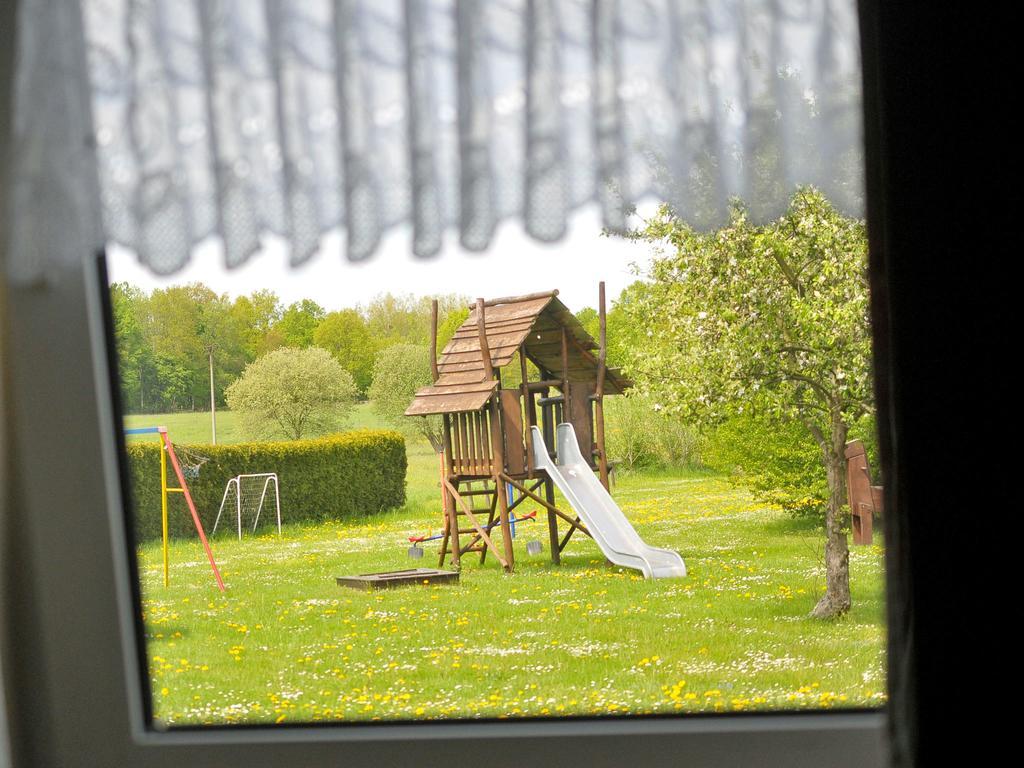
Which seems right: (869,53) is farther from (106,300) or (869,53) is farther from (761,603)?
(761,603)

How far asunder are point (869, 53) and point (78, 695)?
1.05 metres

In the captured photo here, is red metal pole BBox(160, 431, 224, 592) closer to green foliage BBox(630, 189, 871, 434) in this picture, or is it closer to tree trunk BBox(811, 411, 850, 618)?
green foliage BBox(630, 189, 871, 434)

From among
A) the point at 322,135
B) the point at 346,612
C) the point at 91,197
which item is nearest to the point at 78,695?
the point at 91,197

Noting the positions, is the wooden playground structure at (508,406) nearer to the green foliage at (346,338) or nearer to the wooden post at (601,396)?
the wooden post at (601,396)

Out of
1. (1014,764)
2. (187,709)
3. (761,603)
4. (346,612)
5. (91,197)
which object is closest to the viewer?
(1014,764)

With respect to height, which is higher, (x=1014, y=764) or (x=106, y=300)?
(x=106, y=300)

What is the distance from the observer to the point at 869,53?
2.72ft

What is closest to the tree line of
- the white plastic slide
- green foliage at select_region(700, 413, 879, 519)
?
the white plastic slide

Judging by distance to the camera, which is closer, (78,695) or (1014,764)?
(1014,764)

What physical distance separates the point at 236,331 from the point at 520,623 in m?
1.22

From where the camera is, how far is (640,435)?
2.48 m

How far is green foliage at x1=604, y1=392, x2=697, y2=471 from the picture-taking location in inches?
90.9

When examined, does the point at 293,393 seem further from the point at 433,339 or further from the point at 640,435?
the point at 640,435

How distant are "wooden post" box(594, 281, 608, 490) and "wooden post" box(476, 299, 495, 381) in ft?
1.03
